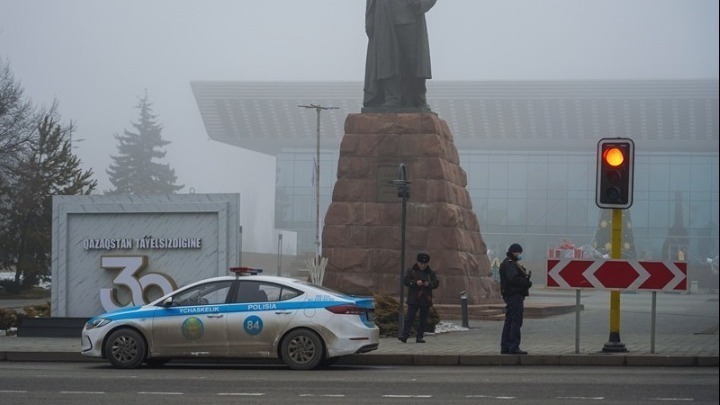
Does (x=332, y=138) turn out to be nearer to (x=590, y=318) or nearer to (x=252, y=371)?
(x=590, y=318)

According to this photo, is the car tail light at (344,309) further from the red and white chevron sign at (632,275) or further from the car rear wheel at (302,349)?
the red and white chevron sign at (632,275)

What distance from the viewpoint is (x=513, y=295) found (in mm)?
19969

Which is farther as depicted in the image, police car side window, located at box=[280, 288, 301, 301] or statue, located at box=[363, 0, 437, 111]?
statue, located at box=[363, 0, 437, 111]

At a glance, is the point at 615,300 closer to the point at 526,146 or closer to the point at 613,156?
the point at 613,156

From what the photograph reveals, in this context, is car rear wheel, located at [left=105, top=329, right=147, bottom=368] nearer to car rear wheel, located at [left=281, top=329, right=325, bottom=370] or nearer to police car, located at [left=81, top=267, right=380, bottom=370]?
police car, located at [left=81, top=267, right=380, bottom=370]

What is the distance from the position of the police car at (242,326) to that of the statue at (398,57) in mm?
15693

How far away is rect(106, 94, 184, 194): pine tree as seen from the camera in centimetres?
11856

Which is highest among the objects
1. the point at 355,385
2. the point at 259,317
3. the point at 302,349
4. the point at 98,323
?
the point at 259,317

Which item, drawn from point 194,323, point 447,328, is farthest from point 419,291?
point 194,323

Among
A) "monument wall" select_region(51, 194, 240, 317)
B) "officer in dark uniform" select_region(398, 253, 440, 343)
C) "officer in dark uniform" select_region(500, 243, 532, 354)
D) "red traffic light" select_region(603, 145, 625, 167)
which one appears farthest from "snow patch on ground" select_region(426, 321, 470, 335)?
"red traffic light" select_region(603, 145, 625, 167)

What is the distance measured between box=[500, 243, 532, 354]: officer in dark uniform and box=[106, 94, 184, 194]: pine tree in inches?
3912

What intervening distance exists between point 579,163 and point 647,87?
8.05m

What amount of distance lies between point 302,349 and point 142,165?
4073 inches

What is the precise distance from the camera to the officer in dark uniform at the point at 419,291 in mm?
22828
